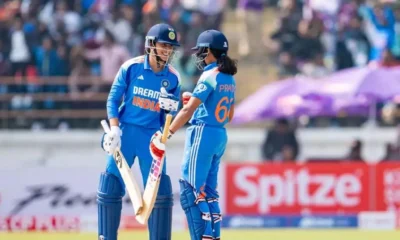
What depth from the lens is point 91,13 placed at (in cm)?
1820

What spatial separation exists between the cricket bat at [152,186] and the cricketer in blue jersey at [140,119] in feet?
0.69

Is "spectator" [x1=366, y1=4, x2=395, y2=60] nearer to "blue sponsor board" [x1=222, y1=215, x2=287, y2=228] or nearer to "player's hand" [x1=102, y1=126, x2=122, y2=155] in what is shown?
"blue sponsor board" [x1=222, y1=215, x2=287, y2=228]

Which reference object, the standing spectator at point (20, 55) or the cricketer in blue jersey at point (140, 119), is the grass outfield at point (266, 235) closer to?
the cricketer in blue jersey at point (140, 119)

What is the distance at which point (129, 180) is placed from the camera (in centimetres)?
844

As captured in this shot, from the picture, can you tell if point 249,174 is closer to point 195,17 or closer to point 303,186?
point 303,186

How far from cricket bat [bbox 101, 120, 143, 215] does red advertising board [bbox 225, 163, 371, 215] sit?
6248mm

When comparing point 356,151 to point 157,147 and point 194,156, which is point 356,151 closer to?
point 194,156

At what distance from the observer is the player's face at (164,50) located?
8656 millimetres

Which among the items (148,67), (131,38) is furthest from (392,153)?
(148,67)

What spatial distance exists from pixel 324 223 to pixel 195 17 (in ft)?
16.1

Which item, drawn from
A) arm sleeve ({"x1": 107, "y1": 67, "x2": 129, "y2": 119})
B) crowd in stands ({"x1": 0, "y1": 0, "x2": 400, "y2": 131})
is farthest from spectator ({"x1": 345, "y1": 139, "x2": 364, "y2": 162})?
arm sleeve ({"x1": 107, "y1": 67, "x2": 129, "y2": 119})

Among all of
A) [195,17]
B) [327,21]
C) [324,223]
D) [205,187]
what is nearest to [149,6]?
[195,17]

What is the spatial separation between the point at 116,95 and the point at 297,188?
260 inches

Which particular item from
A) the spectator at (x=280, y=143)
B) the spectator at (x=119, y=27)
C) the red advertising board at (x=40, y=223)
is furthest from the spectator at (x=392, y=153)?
the red advertising board at (x=40, y=223)
